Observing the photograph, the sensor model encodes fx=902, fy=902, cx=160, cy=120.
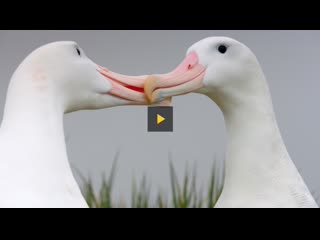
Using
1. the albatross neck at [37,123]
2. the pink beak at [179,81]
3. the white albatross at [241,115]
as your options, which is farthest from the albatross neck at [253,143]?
the albatross neck at [37,123]

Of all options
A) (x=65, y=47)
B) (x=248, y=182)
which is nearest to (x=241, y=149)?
(x=248, y=182)

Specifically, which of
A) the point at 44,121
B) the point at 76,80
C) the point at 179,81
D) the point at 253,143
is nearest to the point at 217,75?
the point at 179,81

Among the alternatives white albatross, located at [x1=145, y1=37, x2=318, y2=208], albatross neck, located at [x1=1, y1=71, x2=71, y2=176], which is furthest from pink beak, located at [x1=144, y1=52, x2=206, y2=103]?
albatross neck, located at [x1=1, y1=71, x2=71, y2=176]

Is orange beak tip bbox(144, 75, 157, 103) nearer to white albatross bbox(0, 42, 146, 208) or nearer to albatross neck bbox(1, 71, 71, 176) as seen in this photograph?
white albatross bbox(0, 42, 146, 208)

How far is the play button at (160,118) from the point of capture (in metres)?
2.82

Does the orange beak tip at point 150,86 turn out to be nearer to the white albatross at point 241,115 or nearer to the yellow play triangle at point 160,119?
the white albatross at point 241,115

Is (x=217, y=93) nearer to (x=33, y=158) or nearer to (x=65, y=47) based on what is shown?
(x=65, y=47)

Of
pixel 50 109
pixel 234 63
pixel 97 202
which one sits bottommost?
pixel 97 202

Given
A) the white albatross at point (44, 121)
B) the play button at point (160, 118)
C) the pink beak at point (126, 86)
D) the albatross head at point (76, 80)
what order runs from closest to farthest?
the white albatross at point (44, 121) < the albatross head at point (76, 80) < the pink beak at point (126, 86) < the play button at point (160, 118)

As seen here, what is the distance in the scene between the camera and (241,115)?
2742 millimetres

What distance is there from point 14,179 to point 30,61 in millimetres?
368

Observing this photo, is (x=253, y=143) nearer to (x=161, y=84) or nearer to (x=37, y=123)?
(x=161, y=84)

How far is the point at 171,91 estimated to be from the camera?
2752 mm

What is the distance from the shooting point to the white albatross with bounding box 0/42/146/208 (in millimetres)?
2232
